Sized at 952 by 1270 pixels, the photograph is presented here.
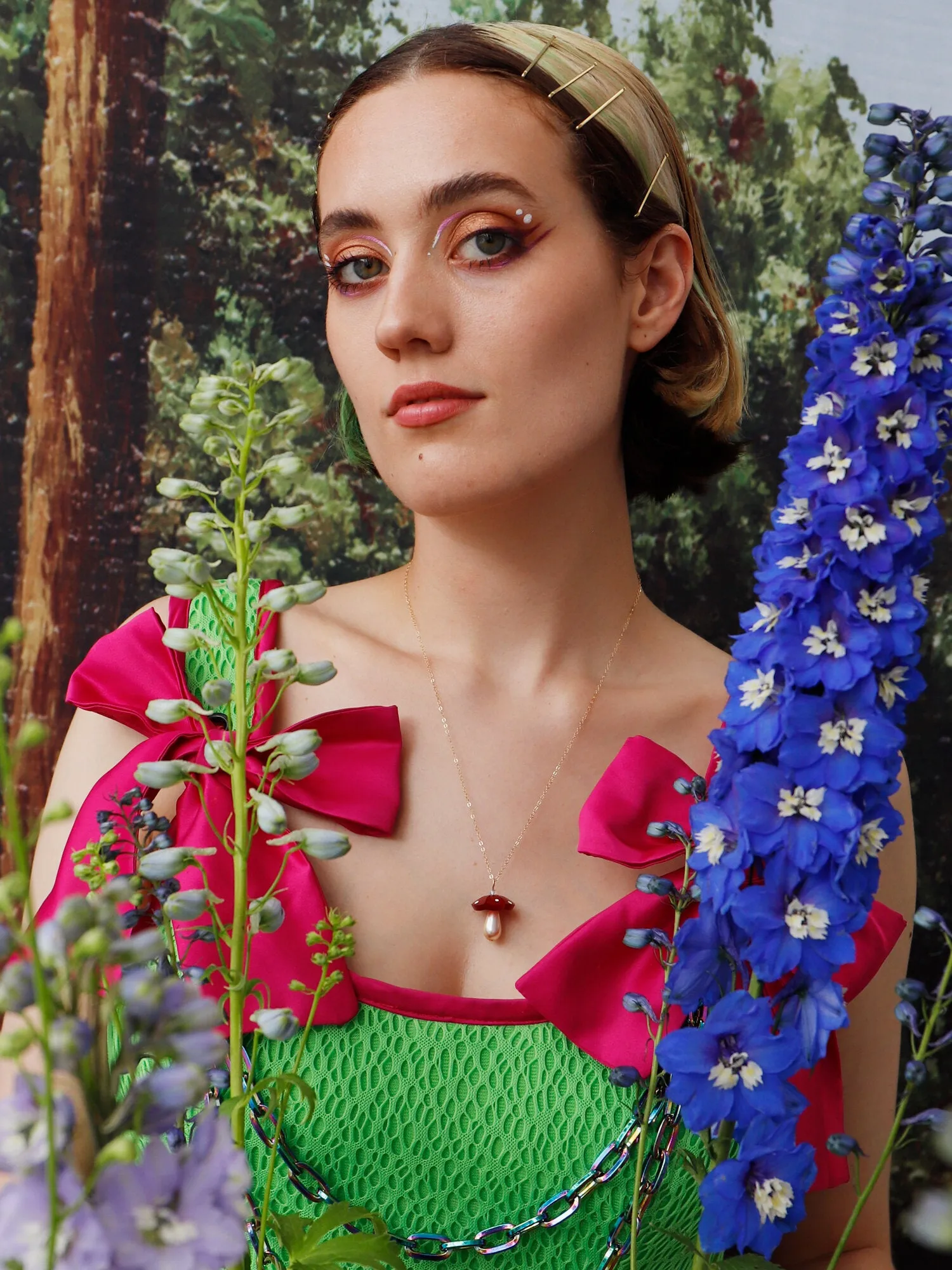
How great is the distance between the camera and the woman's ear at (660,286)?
4.12 ft

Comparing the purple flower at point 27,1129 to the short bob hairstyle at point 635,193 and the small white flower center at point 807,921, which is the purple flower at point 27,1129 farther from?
the short bob hairstyle at point 635,193

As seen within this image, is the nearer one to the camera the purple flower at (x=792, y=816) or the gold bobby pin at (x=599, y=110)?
the purple flower at (x=792, y=816)

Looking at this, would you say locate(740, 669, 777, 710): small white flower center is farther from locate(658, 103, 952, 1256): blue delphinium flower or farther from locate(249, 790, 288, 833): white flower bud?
locate(249, 790, 288, 833): white flower bud

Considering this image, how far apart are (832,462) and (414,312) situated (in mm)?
475

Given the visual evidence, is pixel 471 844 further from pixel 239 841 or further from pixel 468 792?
pixel 239 841

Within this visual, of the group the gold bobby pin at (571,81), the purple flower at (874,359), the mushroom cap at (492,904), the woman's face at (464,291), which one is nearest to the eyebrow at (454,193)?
the woman's face at (464,291)

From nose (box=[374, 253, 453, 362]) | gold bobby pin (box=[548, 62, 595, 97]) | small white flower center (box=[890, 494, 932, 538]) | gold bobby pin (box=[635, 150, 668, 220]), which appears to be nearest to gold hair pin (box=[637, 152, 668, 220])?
gold bobby pin (box=[635, 150, 668, 220])

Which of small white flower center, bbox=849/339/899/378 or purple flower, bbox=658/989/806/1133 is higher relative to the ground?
small white flower center, bbox=849/339/899/378

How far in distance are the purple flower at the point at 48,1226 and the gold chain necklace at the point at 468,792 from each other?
0.77m

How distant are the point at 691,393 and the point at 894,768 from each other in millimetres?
792

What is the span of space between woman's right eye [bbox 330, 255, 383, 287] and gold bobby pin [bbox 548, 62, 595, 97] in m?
0.22

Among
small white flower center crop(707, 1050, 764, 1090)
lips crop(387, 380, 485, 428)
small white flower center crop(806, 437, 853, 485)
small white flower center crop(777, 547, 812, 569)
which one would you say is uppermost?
lips crop(387, 380, 485, 428)

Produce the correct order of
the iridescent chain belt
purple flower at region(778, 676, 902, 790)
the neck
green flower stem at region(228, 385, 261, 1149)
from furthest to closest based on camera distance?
1. the neck
2. the iridescent chain belt
3. purple flower at region(778, 676, 902, 790)
4. green flower stem at region(228, 385, 261, 1149)

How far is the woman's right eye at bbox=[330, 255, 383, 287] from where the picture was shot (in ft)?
3.77
